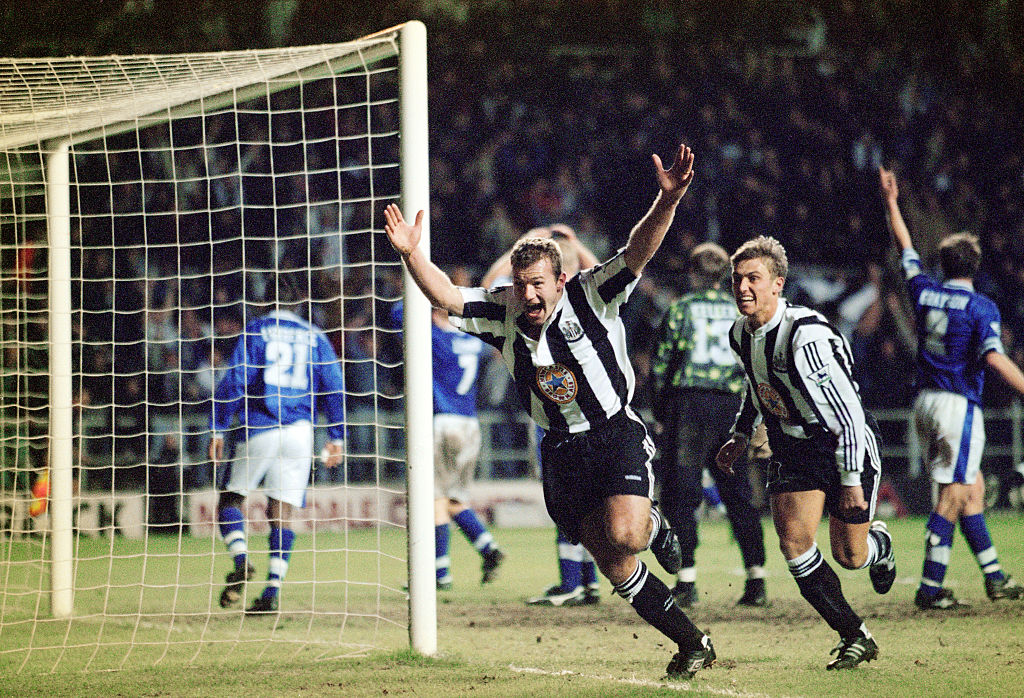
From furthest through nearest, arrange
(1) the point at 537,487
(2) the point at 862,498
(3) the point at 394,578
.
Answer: (1) the point at 537,487 → (3) the point at 394,578 → (2) the point at 862,498

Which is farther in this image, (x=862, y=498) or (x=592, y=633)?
(x=592, y=633)

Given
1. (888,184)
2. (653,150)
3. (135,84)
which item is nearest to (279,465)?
(135,84)

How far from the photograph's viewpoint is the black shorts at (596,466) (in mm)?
4387

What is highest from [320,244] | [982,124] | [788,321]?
[982,124]

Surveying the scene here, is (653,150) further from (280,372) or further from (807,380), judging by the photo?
(807,380)

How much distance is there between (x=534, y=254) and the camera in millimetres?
4289

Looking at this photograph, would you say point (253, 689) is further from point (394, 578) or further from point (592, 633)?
point (394, 578)

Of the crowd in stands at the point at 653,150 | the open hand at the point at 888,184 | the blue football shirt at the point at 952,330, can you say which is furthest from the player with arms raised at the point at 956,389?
the crowd in stands at the point at 653,150

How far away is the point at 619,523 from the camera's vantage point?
14.2ft

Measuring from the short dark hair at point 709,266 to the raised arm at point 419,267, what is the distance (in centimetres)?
261

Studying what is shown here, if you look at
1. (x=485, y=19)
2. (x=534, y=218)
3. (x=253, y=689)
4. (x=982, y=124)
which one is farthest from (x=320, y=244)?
(x=253, y=689)

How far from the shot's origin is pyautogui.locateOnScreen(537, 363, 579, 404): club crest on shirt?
172 inches

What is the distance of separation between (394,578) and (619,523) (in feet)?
13.4

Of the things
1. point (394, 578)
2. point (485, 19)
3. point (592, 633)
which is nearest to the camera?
point (592, 633)
